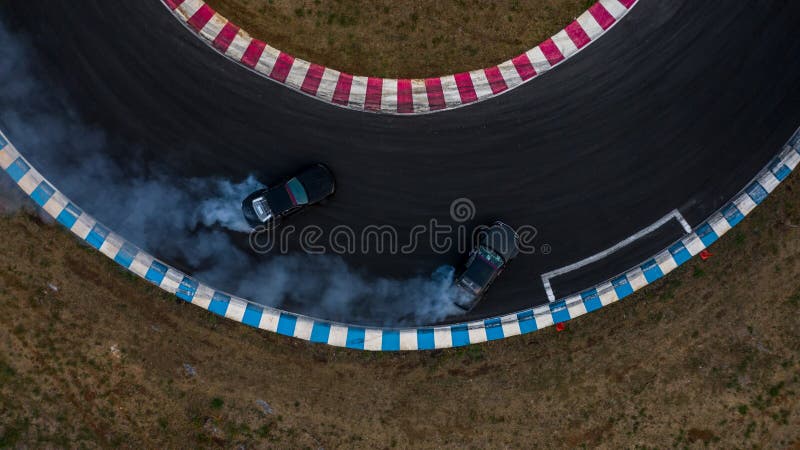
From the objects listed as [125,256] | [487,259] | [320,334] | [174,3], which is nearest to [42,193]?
[125,256]

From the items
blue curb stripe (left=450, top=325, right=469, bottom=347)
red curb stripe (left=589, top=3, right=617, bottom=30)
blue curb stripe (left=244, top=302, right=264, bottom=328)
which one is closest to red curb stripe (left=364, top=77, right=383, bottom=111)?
red curb stripe (left=589, top=3, right=617, bottom=30)

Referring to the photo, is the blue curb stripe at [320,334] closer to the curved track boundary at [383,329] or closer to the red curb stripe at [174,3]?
the curved track boundary at [383,329]

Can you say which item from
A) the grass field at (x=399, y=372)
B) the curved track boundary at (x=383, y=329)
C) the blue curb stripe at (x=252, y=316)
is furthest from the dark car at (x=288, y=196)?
the grass field at (x=399, y=372)

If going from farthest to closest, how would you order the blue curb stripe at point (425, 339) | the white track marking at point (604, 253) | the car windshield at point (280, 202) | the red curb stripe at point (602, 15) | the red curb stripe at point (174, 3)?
the white track marking at point (604, 253) → the blue curb stripe at point (425, 339) → the red curb stripe at point (602, 15) → the red curb stripe at point (174, 3) → the car windshield at point (280, 202)

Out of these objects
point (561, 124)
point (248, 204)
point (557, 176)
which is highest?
point (561, 124)

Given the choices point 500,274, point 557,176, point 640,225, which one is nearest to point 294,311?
point 500,274

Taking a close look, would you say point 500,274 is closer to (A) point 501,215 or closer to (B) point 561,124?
(A) point 501,215

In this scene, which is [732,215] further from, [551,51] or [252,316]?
[252,316]

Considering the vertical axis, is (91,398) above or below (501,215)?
below
